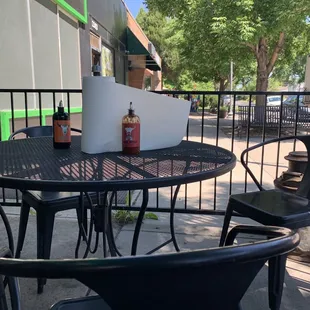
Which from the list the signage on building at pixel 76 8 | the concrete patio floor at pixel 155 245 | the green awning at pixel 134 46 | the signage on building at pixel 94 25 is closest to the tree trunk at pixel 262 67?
the green awning at pixel 134 46

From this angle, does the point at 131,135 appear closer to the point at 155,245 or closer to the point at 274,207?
the point at 274,207

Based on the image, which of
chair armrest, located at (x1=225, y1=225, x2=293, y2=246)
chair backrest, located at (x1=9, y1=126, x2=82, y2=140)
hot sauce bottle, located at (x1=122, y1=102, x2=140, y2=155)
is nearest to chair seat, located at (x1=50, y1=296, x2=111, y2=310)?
chair armrest, located at (x1=225, y1=225, x2=293, y2=246)

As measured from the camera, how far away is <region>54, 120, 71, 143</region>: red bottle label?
1.79 m

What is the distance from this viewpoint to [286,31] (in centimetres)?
1090

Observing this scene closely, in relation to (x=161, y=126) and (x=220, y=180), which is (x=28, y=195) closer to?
(x=161, y=126)

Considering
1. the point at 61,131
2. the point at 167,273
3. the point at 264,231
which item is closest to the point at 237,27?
the point at 61,131

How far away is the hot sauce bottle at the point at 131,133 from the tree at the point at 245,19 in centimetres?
902

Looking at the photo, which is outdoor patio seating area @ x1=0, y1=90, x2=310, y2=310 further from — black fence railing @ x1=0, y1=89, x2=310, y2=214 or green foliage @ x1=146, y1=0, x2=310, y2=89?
green foliage @ x1=146, y1=0, x2=310, y2=89

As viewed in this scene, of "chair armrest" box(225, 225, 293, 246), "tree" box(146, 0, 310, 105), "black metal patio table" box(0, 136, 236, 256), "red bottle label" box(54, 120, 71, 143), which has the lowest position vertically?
"chair armrest" box(225, 225, 293, 246)

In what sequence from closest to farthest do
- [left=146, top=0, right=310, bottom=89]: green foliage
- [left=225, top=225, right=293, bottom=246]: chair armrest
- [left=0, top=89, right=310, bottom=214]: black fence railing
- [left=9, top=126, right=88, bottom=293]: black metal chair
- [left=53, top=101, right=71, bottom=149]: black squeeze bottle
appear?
[left=225, top=225, right=293, bottom=246]: chair armrest < [left=53, top=101, right=71, bottom=149]: black squeeze bottle < [left=9, top=126, right=88, bottom=293]: black metal chair < [left=0, top=89, right=310, bottom=214]: black fence railing < [left=146, top=0, right=310, bottom=89]: green foliage

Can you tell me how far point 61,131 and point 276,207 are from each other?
1.27 metres

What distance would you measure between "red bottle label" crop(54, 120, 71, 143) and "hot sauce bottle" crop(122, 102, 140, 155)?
0.35 m

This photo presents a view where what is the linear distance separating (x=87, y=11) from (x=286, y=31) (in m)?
6.46

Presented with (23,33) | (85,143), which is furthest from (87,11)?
(85,143)
